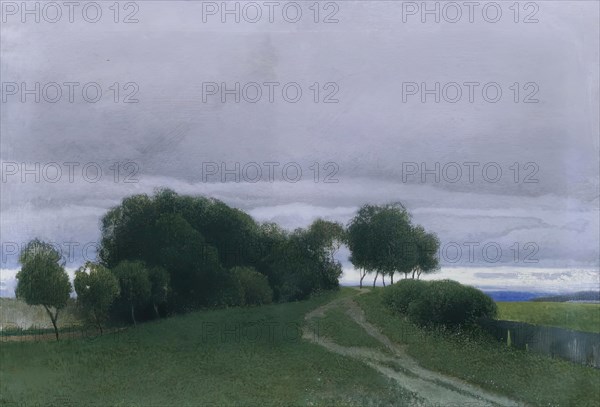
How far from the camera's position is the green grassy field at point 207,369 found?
20.4 ft

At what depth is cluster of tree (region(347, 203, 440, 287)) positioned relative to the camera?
6406 mm

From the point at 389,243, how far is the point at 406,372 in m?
1.32

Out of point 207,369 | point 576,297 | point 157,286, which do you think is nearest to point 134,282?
point 157,286

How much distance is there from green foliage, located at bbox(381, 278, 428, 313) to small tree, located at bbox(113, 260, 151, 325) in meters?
2.51

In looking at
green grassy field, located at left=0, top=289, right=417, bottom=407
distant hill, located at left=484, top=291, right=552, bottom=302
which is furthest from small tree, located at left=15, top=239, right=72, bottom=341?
distant hill, located at left=484, top=291, right=552, bottom=302

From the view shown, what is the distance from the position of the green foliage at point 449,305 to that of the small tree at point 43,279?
3780mm

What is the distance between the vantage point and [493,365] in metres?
6.27

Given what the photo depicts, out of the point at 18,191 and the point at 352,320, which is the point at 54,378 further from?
the point at 352,320

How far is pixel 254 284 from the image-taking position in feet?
21.2

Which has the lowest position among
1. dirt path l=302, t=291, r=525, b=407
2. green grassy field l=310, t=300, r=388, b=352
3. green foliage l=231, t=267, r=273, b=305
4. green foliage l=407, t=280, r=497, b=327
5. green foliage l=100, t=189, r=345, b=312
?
dirt path l=302, t=291, r=525, b=407

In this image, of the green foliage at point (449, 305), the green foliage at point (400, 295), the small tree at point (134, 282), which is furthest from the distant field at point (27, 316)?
the green foliage at point (449, 305)

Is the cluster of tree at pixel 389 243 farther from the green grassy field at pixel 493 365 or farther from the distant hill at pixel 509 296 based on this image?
the distant hill at pixel 509 296

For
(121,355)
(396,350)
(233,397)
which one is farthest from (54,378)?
(396,350)

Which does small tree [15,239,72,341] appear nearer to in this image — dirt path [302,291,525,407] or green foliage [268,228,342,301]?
green foliage [268,228,342,301]
